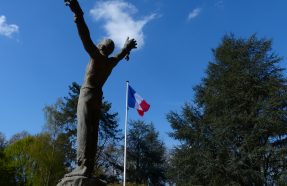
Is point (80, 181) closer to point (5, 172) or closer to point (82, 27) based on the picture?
point (82, 27)

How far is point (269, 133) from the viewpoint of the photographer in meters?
23.6

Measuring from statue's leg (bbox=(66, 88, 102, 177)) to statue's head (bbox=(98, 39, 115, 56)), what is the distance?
0.68m

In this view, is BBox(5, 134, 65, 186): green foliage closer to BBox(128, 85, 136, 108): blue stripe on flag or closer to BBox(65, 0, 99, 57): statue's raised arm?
BBox(128, 85, 136, 108): blue stripe on flag

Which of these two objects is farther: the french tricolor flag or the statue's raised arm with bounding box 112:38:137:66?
the french tricolor flag

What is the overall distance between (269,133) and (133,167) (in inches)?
912

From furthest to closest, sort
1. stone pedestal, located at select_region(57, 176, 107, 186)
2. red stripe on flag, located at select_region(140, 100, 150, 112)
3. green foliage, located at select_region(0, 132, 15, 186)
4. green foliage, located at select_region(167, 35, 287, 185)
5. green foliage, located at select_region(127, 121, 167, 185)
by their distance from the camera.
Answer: green foliage, located at select_region(127, 121, 167, 185) < green foliage, located at select_region(0, 132, 15, 186) < green foliage, located at select_region(167, 35, 287, 185) < red stripe on flag, located at select_region(140, 100, 150, 112) < stone pedestal, located at select_region(57, 176, 107, 186)

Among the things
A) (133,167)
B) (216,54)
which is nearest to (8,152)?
(133,167)

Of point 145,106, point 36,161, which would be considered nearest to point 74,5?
point 145,106

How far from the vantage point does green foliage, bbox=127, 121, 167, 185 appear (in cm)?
4266

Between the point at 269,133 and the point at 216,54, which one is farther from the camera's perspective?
the point at 216,54

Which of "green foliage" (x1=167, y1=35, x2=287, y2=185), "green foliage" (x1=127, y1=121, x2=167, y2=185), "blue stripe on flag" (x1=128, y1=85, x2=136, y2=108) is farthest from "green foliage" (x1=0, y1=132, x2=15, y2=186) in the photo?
"blue stripe on flag" (x1=128, y1=85, x2=136, y2=108)

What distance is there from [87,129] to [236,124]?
19849 millimetres

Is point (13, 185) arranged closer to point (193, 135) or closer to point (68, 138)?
point (68, 138)

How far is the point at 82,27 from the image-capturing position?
16.7ft
